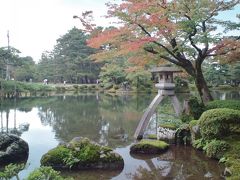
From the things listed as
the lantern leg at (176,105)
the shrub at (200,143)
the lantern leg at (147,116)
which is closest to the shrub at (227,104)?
the lantern leg at (176,105)

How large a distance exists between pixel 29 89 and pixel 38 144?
33335mm

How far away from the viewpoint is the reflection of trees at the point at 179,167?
716cm

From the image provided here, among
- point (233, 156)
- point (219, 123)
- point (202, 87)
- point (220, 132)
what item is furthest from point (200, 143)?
point (202, 87)

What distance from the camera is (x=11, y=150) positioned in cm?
838

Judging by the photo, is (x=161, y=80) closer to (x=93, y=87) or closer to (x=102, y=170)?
(x=102, y=170)

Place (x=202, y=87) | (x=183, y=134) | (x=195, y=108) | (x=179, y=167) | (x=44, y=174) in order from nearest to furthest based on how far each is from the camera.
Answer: (x=44, y=174) → (x=179, y=167) → (x=183, y=134) → (x=195, y=108) → (x=202, y=87)

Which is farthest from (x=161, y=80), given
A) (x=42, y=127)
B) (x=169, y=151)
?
(x=42, y=127)

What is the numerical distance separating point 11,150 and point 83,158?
2165 millimetres

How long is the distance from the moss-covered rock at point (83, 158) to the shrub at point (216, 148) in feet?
8.34

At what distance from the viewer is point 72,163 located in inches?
296

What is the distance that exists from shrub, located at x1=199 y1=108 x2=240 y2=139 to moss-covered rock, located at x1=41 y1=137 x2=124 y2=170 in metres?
2.66

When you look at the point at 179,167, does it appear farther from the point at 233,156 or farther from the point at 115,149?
the point at 115,149

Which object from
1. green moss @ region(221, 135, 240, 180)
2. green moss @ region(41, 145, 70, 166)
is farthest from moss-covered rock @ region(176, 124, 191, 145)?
green moss @ region(41, 145, 70, 166)

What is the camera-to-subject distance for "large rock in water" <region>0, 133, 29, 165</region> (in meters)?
8.14
